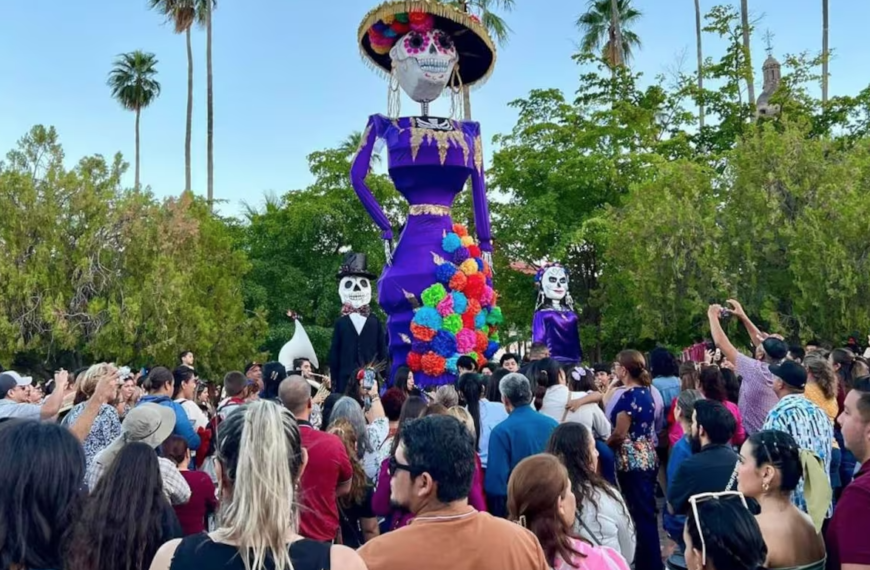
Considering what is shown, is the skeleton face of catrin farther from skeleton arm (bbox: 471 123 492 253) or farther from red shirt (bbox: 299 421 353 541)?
red shirt (bbox: 299 421 353 541)

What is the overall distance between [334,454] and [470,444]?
148 centimetres

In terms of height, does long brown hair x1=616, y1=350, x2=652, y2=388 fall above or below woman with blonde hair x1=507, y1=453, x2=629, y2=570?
above

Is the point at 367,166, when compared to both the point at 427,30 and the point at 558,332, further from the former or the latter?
the point at 558,332

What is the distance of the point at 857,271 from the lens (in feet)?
52.7

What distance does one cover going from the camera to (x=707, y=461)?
4.07 metres

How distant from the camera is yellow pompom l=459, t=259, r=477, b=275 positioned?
11.7 metres

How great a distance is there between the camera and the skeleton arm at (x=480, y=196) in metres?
12.5

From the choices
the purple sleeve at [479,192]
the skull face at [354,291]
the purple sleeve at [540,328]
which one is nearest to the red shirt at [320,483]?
the skull face at [354,291]

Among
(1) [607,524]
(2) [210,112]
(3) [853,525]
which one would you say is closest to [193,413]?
(1) [607,524]

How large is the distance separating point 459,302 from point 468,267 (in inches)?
20.3

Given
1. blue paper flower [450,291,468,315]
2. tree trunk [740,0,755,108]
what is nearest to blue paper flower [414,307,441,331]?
blue paper flower [450,291,468,315]

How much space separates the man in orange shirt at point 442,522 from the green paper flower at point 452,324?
8.69m

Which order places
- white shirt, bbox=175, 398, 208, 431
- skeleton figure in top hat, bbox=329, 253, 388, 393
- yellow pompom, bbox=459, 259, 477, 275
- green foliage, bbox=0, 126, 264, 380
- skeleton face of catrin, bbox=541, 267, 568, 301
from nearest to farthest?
white shirt, bbox=175, 398, 208, 431 → skeleton figure in top hat, bbox=329, 253, 388, 393 → yellow pompom, bbox=459, 259, 477, 275 → skeleton face of catrin, bbox=541, 267, 568, 301 → green foliage, bbox=0, 126, 264, 380

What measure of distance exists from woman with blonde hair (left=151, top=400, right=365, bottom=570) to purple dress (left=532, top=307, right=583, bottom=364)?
1161cm
